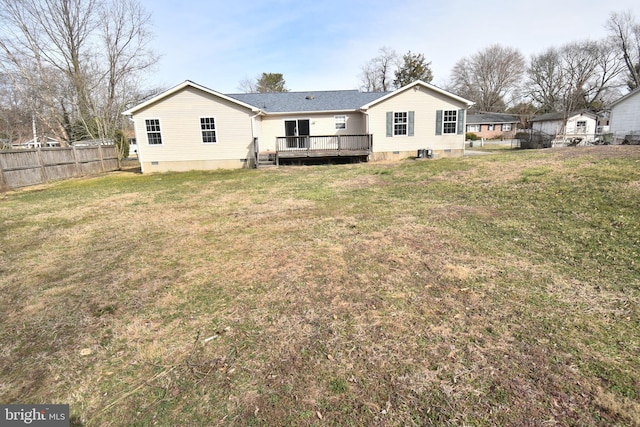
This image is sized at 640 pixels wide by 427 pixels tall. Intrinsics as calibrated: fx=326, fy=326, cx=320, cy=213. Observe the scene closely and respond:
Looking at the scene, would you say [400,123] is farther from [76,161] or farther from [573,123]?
[573,123]

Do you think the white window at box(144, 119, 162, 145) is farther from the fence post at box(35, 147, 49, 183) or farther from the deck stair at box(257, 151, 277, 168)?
the deck stair at box(257, 151, 277, 168)

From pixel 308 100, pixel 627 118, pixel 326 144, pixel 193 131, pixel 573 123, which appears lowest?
pixel 326 144

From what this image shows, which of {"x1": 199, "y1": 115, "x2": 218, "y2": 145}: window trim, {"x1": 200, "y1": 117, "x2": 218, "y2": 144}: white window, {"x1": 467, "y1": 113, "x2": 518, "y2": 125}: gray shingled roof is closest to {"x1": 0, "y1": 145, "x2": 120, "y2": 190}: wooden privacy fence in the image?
{"x1": 199, "y1": 115, "x2": 218, "y2": 145}: window trim

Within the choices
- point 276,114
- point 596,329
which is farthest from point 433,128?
point 596,329

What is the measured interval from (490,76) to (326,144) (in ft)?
174

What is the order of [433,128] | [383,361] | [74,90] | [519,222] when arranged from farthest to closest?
[74,90]
[433,128]
[519,222]
[383,361]

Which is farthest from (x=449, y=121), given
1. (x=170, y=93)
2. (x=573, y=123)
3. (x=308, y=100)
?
(x=573, y=123)

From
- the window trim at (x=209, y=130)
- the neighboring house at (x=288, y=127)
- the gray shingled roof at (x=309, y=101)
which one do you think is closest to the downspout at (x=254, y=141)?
the neighboring house at (x=288, y=127)

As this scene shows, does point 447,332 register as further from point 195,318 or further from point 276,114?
point 276,114

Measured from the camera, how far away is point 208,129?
17.5 metres

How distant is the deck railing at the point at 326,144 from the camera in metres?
18.1

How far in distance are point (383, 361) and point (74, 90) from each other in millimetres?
30248

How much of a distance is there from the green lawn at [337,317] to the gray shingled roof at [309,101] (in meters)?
13.7

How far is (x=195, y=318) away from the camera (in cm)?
333
